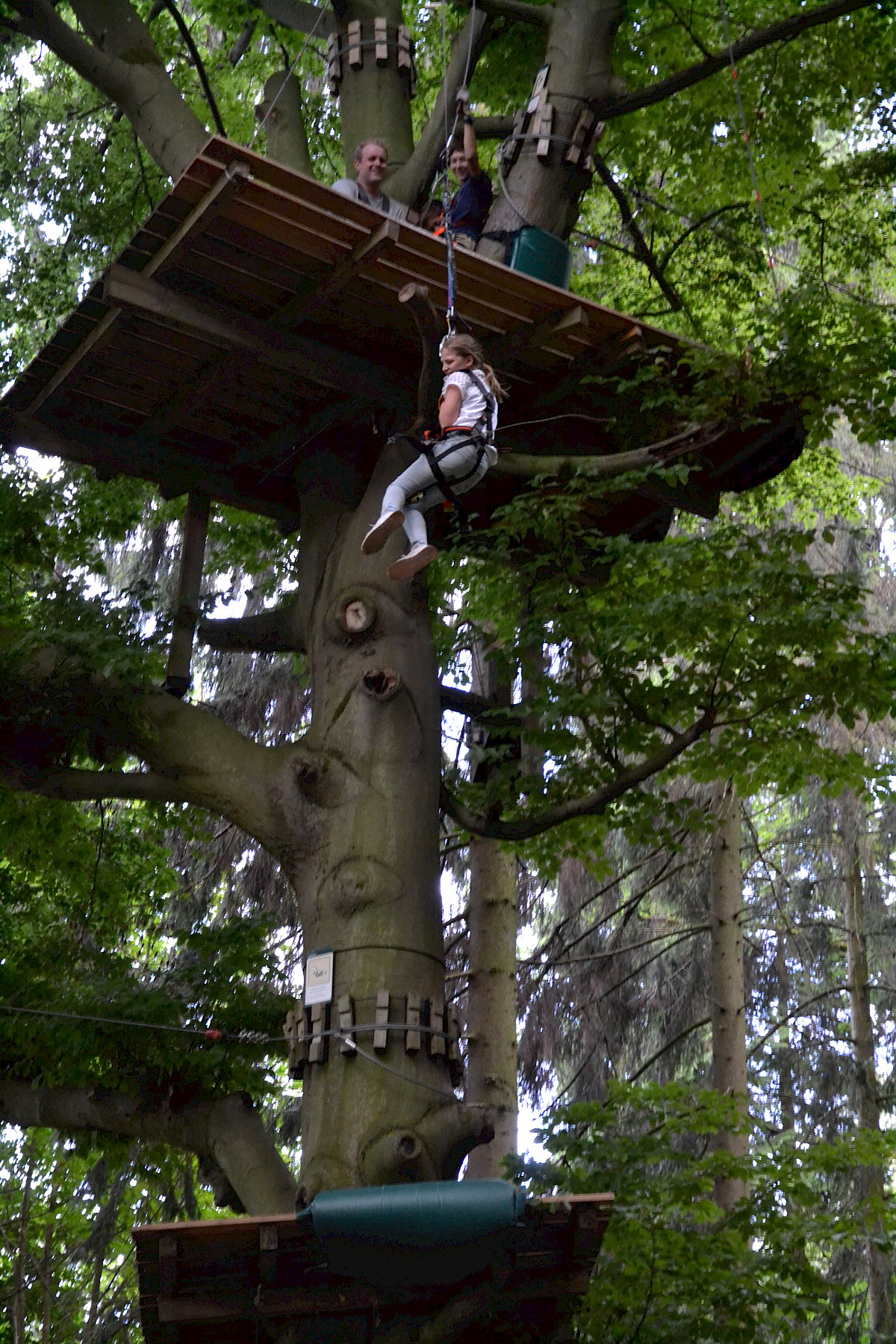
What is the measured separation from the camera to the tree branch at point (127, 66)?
364 inches

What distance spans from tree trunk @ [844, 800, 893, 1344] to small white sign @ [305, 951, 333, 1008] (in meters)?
7.44

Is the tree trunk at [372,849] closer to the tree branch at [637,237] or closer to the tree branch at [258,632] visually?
the tree branch at [258,632]

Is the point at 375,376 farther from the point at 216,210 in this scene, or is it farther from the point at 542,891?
the point at 542,891

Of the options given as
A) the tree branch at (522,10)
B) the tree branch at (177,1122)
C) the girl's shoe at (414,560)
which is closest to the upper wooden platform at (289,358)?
the girl's shoe at (414,560)

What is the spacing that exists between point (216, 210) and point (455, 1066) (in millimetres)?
4326

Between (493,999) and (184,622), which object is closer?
(184,622)

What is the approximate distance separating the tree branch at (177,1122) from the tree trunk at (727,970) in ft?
16.6

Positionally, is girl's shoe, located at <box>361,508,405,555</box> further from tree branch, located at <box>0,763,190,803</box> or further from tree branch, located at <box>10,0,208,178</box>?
tree branch, located at <box>10,0,208,178</box>

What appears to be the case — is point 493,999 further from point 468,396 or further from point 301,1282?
point 468,396

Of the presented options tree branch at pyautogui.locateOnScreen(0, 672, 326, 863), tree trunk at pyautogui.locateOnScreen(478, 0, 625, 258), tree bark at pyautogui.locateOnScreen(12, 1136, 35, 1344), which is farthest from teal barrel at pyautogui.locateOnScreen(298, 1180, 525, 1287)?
tree bark at pyautogui.locateOnScreen(12, 1136, 35, 1344)

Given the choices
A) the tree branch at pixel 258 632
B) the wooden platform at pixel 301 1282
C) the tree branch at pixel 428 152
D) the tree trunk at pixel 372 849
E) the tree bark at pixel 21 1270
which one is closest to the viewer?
the wooden platform at pixel 301 1282

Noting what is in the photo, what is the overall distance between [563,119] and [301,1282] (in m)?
7.14

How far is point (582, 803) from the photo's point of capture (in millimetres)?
7242

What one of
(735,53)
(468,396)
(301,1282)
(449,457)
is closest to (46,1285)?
(301,1282)
